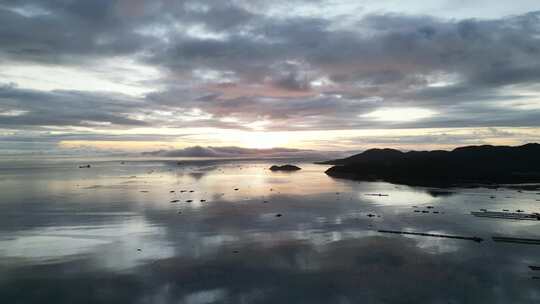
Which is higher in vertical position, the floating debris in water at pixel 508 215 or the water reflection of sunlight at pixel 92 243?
the floating debris in water at pixel 508 215

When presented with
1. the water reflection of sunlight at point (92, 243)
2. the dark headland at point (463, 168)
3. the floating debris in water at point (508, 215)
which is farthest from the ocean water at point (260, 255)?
the dark headland at point (463, 168)

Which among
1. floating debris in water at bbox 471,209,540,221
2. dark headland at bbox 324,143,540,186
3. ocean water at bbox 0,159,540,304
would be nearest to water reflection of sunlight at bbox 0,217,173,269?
ocean water at bbox 0,159,540,304

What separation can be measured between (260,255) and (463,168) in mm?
116191

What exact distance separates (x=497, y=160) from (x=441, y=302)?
151645mm

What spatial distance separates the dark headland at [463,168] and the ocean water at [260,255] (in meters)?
60.8

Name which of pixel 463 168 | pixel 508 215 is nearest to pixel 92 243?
pixel 508 215

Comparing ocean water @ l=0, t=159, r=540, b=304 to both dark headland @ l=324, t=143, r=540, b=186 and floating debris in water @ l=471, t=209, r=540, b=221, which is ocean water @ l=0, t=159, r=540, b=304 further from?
dark headland @ l=324, t=143, r=540, b=186

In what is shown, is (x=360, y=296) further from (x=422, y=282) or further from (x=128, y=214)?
(x=128, y=214)

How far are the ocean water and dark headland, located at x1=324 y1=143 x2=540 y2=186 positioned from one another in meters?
60.8

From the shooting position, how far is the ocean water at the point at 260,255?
2234cm

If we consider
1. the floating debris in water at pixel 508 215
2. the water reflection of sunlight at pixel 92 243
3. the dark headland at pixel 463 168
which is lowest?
the water reflection of sunlight at pixel 92 243

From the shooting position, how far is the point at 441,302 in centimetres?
2098

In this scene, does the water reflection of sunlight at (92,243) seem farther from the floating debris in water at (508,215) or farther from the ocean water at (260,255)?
the floating debris in water at (508,215)

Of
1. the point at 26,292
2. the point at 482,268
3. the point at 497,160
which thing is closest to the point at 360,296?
the point at 482,268
